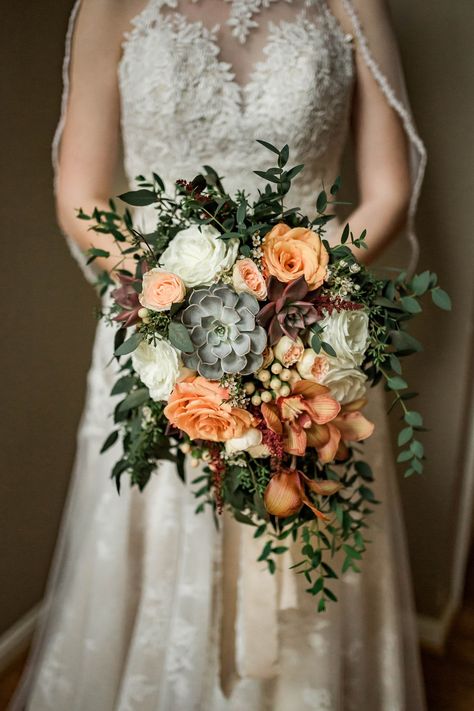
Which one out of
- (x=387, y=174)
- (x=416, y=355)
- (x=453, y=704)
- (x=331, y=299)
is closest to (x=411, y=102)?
(x=387, y=174)

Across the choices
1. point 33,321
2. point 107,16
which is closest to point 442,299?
point 107,16

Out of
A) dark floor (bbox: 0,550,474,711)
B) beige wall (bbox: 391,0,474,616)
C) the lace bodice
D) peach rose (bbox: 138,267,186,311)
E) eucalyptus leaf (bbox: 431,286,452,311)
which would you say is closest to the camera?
peach rose (bbox: 138,267,186,311)

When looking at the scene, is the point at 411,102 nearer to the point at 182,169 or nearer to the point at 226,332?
the point at 182,169

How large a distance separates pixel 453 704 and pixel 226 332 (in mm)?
1382

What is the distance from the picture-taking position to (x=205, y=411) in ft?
2.57

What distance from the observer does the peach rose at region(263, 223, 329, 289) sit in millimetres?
781

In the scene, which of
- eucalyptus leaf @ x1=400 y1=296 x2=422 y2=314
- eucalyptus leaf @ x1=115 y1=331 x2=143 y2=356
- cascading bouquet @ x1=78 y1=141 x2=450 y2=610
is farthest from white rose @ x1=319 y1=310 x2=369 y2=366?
eucalyptus leaf @ x1=115 y1=331 x2=143 y2=356

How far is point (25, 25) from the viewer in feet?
4.59

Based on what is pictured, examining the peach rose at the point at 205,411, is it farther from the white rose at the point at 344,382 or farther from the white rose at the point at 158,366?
the white rose at the point at 344,382

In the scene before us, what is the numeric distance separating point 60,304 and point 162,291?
96 centimetres

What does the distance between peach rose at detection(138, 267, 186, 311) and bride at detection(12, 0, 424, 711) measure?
1.38 feet

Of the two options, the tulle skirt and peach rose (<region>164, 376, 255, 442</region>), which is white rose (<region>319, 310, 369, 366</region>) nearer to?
peach rose (<region>164, 376, 255, 442</region>)

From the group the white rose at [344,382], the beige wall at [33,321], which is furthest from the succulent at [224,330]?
the beige wall at [33,321]

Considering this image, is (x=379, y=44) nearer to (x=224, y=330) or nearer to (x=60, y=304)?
(x=224, y=330)
